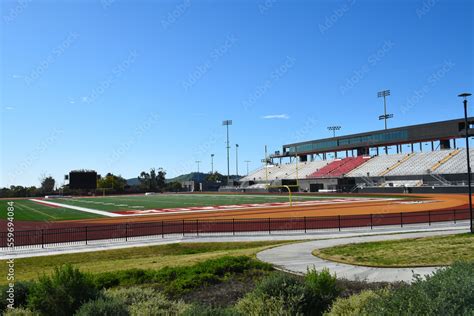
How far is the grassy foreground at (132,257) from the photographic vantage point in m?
16.6

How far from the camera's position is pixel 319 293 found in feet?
25.2

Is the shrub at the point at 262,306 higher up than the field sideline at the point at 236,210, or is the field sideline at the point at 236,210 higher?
the shrub at the point at 262,306

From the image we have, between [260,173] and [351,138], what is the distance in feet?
111

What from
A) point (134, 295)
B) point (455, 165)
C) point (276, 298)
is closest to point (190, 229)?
point (134, 295)

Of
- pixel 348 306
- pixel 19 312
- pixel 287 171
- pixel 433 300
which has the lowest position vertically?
pixel 19 312

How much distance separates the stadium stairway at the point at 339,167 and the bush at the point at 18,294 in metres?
86.3

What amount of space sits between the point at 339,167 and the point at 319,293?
9295cm

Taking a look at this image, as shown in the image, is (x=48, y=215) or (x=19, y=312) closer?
(x=19, y=312)

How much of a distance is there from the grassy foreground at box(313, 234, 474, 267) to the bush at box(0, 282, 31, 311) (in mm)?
9878

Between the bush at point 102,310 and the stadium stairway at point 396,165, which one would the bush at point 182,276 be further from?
the stadium stairway at point 396,165

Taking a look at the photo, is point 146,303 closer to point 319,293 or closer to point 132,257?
point 319,293

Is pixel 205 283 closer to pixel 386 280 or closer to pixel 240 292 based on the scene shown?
pixel 240 292

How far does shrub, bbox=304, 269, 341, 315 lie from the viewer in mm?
7441

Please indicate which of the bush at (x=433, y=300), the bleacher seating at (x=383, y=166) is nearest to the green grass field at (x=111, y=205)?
the bleacher seating at (x=383, y=166)
